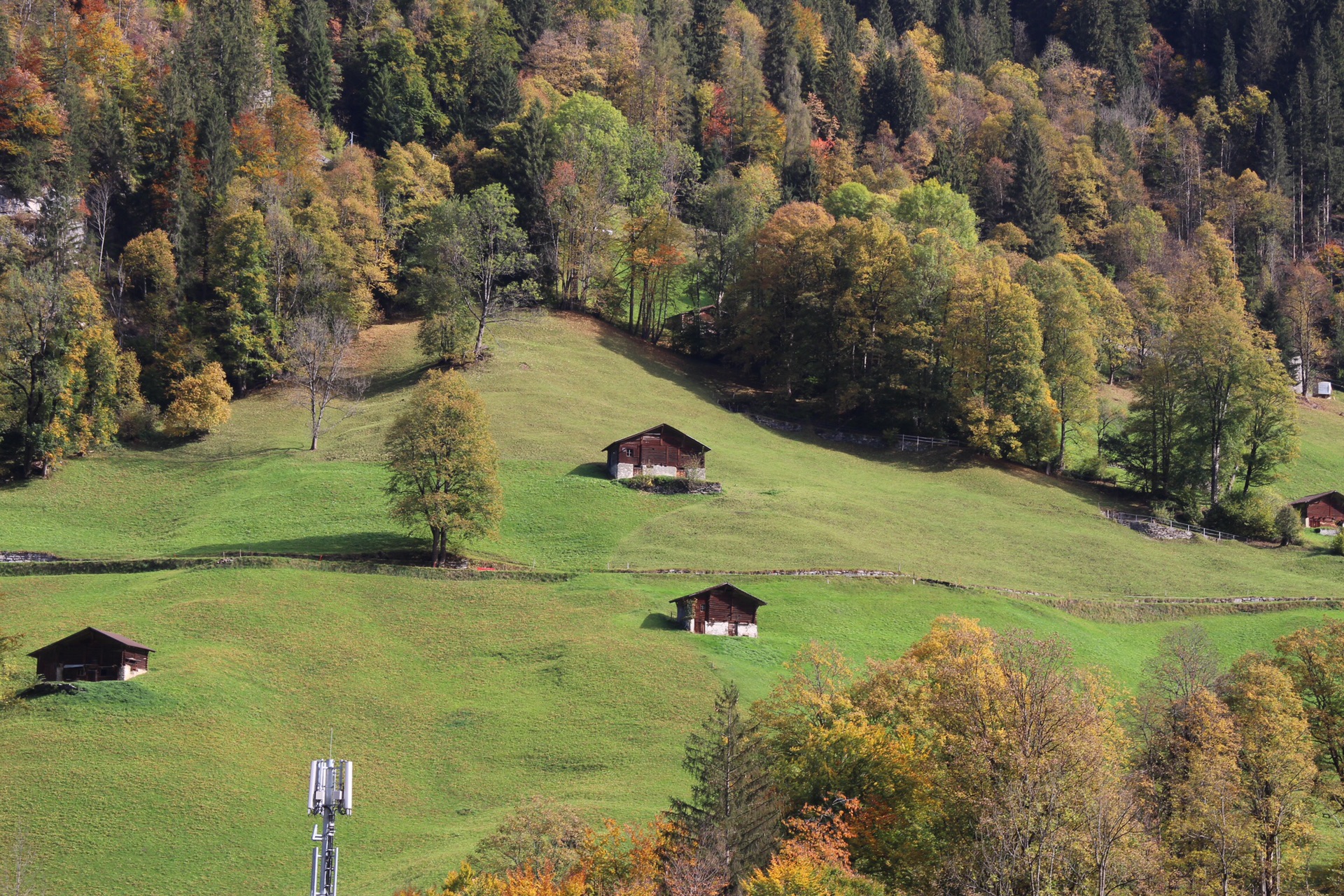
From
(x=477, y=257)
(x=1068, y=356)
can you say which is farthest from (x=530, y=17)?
(x=1068, y=356)

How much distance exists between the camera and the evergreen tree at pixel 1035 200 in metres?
140

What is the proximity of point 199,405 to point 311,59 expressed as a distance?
67.3 m

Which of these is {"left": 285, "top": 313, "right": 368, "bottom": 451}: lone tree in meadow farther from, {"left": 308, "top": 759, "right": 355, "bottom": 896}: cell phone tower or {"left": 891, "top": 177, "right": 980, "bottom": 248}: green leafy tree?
{"left": 308, "top": 759, "right": 355, "bottom": 896}: cell phone tower

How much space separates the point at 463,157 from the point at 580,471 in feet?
208

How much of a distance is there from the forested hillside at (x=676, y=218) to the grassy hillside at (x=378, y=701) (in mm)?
28981

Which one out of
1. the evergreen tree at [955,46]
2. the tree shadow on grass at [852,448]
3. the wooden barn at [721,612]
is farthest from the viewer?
the evergreen tree at [955,46]

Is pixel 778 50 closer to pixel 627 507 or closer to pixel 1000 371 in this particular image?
pixel 1000 371

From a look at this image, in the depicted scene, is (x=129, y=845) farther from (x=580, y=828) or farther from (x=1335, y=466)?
(x=1335, y=466)

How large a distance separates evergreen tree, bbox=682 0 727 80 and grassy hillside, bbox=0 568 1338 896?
114 meters

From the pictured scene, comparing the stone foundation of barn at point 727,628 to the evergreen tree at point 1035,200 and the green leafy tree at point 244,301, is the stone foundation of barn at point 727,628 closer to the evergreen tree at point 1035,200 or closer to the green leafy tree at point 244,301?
the green leafy tree at point 244,301

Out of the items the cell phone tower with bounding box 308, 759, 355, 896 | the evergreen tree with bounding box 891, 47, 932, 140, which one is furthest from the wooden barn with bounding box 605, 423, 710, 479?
the evergreen tree with bounding box 891, 47, 932, 140

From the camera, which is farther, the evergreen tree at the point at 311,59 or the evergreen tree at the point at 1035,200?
the evergreen tree at the point at 311,59

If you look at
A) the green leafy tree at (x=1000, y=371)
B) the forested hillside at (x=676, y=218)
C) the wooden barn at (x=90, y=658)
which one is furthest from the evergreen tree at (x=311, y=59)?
the wooden barn at (x=90, y=658)

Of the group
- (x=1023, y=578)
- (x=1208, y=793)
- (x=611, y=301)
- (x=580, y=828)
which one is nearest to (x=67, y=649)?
(x=580, y=828)
